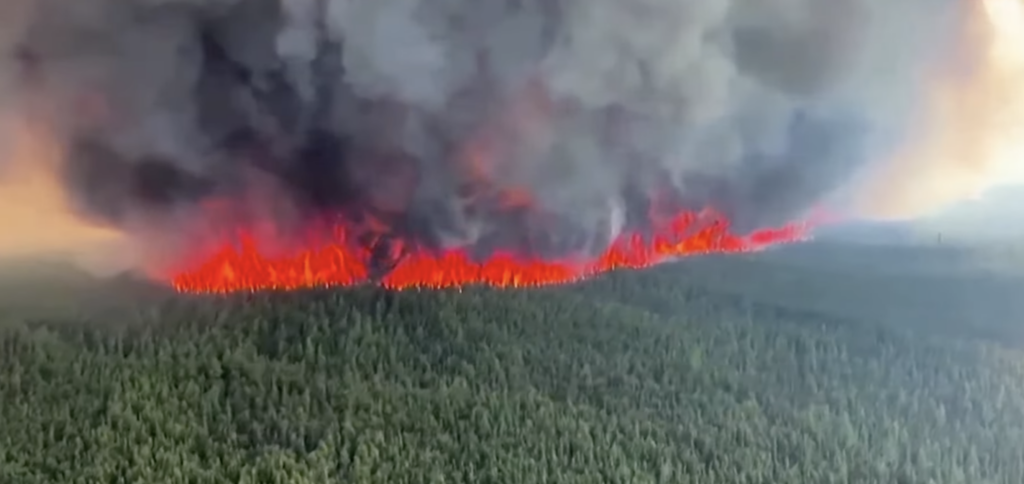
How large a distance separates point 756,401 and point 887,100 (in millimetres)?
448

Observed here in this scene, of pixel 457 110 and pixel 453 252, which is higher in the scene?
pixel 457 110

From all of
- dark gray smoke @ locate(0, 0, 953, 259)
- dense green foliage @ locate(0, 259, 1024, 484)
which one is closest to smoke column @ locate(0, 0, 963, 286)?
dark gray smoke @ locate(0, 0, 953, 259)

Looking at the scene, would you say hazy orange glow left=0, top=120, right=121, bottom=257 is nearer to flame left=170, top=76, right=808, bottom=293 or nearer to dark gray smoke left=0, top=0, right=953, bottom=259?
dark gray smoke left=0, top=0, right=953, bottom=259

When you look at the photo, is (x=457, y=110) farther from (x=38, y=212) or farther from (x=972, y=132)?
(x=972, y=132)

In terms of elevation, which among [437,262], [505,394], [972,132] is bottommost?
[505,394]

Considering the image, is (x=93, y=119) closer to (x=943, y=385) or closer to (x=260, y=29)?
(x=260, y=29)

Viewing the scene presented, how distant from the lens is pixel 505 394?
1.40m

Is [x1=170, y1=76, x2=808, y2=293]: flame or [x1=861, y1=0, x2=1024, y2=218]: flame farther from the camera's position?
[x1=861, y1=0, x2=1024, y2=218]: flame

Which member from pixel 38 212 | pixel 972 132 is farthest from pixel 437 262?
pixel 972 132

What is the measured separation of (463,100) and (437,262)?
0.21 metres

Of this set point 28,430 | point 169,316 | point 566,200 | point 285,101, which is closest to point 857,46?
point 566,200

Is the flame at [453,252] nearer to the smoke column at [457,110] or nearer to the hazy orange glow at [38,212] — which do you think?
the smoke column at [457,110]

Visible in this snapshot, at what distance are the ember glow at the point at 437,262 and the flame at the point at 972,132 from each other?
160mm

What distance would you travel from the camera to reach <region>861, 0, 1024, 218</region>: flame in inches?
58.3
